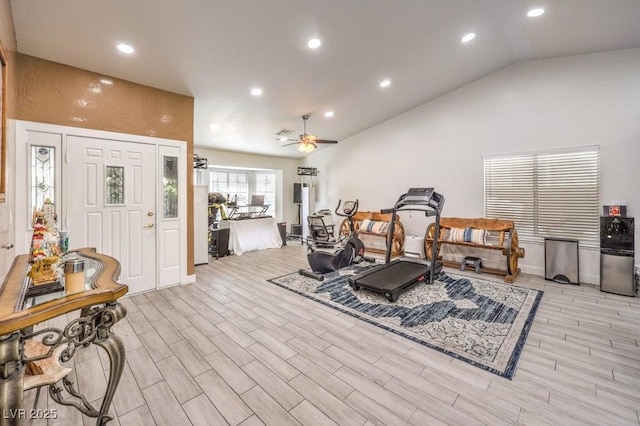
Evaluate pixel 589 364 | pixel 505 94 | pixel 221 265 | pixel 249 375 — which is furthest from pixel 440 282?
pixel 221 265

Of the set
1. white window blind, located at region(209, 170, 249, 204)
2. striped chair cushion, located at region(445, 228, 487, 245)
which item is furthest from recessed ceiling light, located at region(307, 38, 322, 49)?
white window blind, located at region(209, 170, 249, 204)

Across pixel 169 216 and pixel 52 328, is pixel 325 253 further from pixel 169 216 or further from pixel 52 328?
pixel 52 328

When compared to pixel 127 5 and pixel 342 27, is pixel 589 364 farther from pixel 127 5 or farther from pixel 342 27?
pixel 127 5

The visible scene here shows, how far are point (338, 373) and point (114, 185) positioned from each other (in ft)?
12.7

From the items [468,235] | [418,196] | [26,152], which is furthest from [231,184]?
[468,235]

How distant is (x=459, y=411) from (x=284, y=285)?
2971 millimetres

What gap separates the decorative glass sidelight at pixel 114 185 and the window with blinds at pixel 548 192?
6.45 m

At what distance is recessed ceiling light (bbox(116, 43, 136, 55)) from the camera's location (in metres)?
3.18

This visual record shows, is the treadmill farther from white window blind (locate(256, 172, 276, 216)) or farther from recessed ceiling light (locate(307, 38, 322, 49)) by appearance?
white window blind (locate(256, 172, 276, 216))

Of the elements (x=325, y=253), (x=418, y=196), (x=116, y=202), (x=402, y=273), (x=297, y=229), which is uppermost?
(x=418, y=196)

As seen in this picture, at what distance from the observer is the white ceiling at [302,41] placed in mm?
2873

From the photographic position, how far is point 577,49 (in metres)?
4.36

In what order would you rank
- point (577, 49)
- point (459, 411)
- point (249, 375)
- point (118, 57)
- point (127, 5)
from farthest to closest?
point (577, 49) → point (118, 57) → point (127, 5) → point (249, 375) → point (459, 411)

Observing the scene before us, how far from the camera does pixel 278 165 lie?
9.83m
